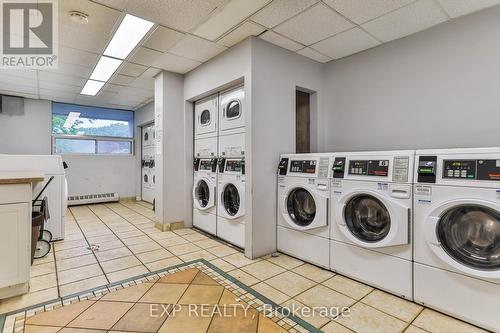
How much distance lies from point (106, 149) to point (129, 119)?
1.05 m

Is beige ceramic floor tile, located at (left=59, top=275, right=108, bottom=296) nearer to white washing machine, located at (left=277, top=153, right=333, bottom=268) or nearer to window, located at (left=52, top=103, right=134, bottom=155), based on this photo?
white washing machine, located at (left=277, top=153, right=333, bottom=268)

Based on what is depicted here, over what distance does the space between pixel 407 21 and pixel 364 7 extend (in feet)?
1.84

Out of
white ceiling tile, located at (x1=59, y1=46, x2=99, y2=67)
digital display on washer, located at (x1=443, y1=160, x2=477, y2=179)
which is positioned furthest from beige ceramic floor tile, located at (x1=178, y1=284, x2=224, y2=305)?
white ceiling tile, located at (x1=59, y1=46, x2=99, y2=67)

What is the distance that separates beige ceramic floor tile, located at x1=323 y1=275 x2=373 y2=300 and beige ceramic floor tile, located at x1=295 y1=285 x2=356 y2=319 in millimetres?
70

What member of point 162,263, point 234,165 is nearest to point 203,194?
point 234,165

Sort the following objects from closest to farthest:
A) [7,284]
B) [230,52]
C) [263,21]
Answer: [7,284] → [263,21] → [230,52]

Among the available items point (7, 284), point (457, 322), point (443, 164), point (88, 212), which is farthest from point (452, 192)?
point (88, 212)

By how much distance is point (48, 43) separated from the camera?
3.17 meters

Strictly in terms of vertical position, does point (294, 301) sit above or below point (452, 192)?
below

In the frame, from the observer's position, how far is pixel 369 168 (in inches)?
89.1

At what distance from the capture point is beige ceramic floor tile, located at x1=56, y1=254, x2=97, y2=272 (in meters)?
2.66

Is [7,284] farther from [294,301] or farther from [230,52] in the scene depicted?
[230,52]

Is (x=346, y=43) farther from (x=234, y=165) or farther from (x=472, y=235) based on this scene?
(x=472, y=235)

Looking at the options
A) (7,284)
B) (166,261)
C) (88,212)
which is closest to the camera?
(7,284)
